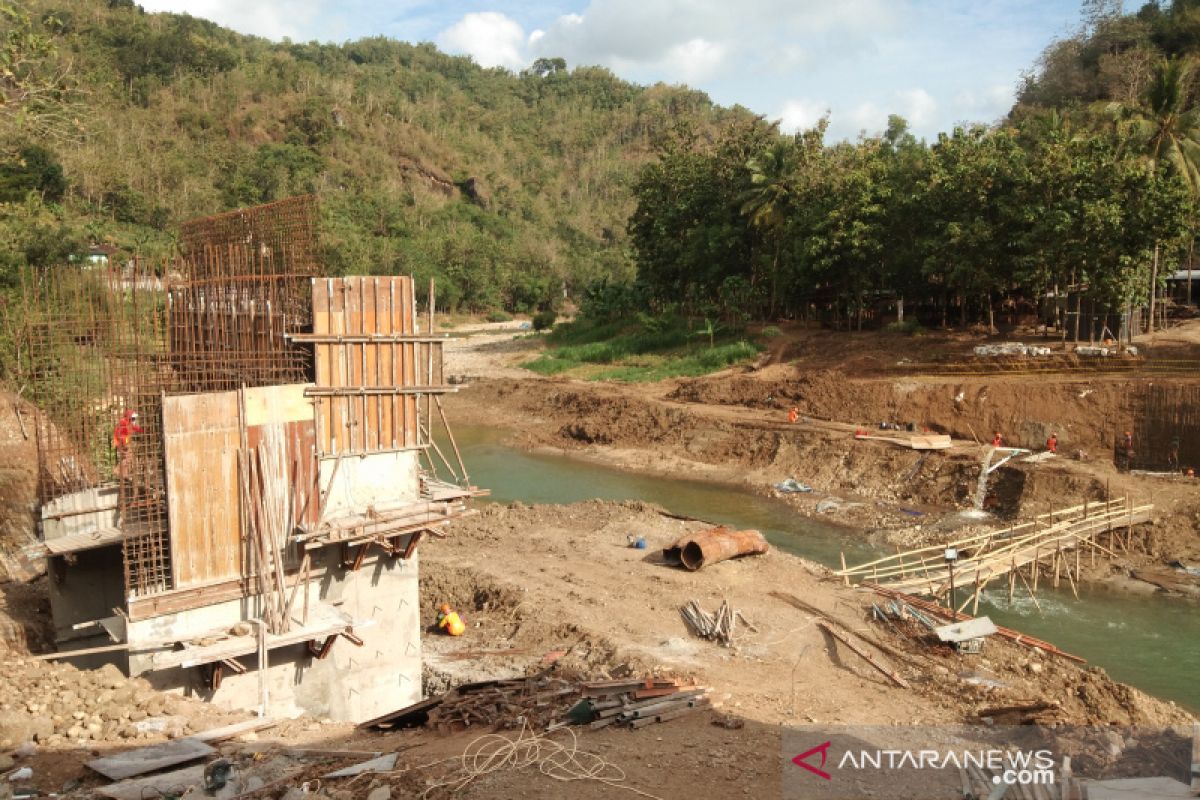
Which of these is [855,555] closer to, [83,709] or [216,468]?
[216,468]

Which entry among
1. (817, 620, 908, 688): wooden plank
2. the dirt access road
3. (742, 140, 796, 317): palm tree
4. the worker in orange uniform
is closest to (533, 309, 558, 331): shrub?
the dirt access road

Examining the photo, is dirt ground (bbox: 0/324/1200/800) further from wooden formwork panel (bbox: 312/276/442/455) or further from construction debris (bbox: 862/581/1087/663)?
wooden formwork panel (bbox: 312/276/442/455)

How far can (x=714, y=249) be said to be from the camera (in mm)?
42188

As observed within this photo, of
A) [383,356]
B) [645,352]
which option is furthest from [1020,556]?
[645,352]

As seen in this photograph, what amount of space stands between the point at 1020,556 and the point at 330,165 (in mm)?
73527

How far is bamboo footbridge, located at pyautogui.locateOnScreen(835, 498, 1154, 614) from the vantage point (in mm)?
16859

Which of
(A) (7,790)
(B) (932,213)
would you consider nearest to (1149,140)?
(B) (932,213)

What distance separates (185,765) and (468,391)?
34.6 metres

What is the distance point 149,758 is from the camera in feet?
28.7

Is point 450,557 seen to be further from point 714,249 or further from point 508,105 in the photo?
point 508,105

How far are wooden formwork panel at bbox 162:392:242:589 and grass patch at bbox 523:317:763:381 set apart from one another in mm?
27562

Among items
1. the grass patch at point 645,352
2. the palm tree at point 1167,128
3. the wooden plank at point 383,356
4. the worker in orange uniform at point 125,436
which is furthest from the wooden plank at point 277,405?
the palm tree at point 1167,128

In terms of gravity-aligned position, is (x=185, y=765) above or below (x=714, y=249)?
below

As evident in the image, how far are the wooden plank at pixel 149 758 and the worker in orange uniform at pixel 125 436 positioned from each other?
12.9 feet
